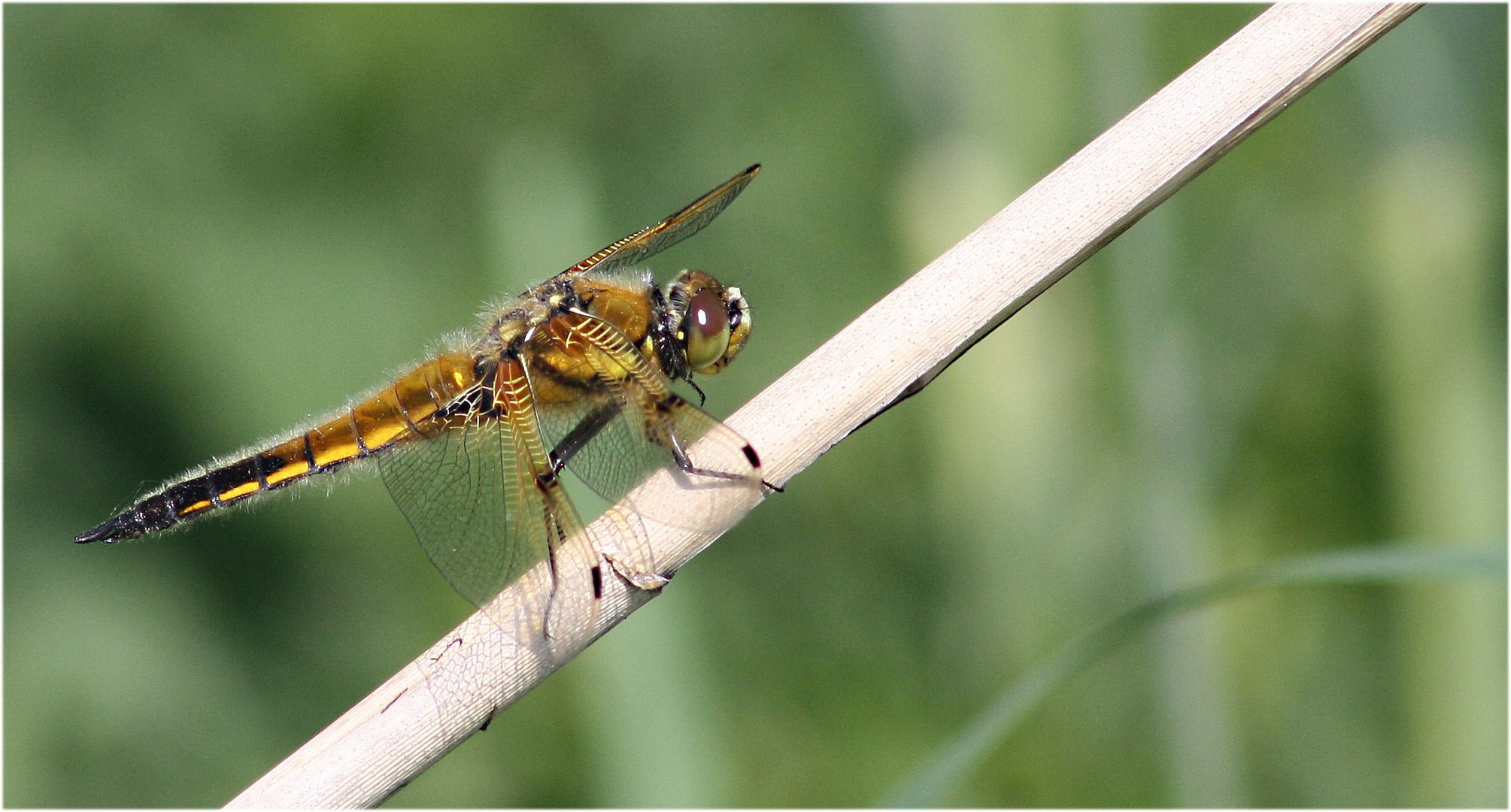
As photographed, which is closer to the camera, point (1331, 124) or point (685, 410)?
point (685, 410)

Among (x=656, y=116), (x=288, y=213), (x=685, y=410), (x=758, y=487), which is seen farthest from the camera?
(x=656, y=116)

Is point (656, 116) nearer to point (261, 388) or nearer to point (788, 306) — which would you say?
point (788, 306)

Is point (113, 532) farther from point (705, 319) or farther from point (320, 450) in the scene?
point (705, 319)

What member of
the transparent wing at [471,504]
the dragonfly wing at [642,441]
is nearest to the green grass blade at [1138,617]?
the dragonfly wing at [642,441]

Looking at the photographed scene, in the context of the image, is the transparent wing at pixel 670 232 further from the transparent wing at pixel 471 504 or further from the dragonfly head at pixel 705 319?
the transparent wing at pixel 471 504

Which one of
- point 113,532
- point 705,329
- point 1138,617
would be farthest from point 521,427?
point 1138,617

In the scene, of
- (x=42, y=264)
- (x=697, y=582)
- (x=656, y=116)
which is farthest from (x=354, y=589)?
(x=656, y=116)

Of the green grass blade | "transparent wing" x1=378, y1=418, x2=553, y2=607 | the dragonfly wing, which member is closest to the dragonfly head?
the dragonfly wing

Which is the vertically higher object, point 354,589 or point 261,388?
point 261,388
